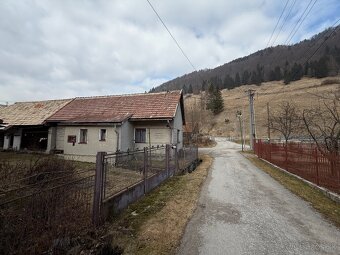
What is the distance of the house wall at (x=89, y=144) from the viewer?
64.3 ft

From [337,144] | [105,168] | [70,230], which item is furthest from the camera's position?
[337,144]

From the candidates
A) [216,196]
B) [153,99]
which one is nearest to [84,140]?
[153,99]

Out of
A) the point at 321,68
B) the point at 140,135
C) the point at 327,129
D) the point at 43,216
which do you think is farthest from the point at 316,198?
the point at 321,68

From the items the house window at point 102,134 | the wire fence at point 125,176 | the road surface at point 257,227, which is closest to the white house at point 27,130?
the house window at point 102,134

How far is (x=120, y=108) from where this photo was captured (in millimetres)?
23562

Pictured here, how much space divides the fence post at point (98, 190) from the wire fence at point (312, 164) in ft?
23.7

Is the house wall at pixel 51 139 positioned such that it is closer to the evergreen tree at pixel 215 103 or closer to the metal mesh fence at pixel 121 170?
the metal mesh fence at pixel 121 170

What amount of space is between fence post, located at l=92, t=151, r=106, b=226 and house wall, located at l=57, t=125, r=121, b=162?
1409 cm

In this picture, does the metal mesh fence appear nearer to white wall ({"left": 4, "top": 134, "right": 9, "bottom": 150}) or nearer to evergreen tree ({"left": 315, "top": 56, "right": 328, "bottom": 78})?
white wall ({"left": 4, "top": 134, "right": 9, "bottom": 150})

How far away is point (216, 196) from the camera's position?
840 centimetres

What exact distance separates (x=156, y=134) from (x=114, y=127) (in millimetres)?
3572

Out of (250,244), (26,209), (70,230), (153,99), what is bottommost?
(250,244)

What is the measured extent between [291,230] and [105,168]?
4106 millimetres

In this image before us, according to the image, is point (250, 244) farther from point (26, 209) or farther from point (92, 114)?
point (92, 114)
